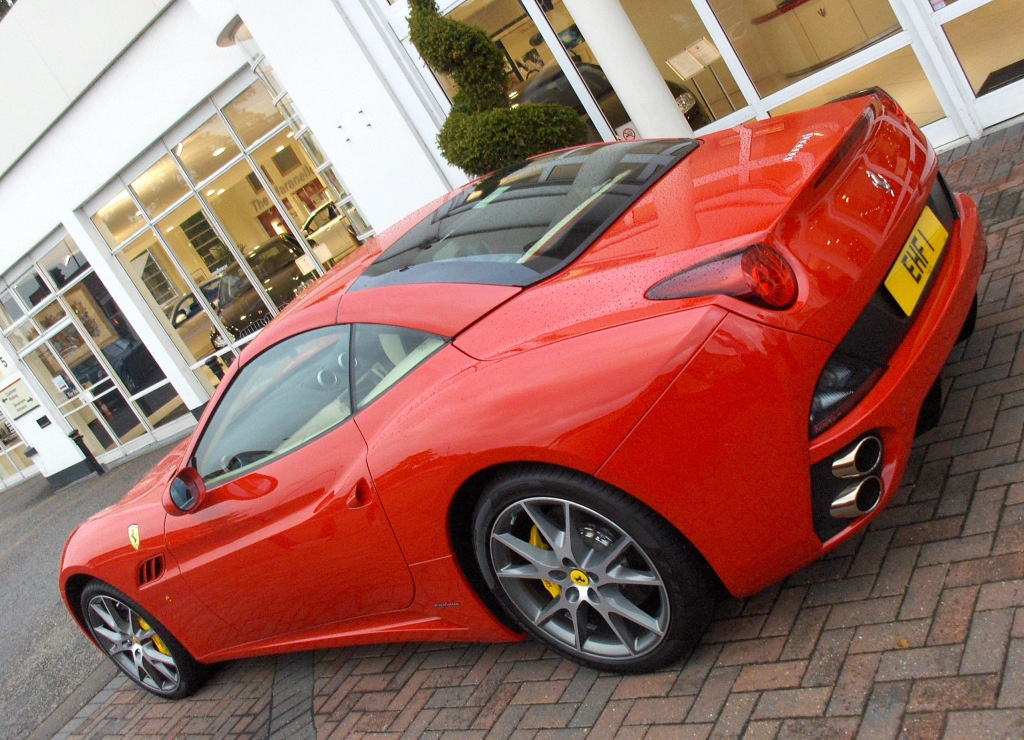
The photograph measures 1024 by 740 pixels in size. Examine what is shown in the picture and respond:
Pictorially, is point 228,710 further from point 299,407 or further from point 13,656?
point 13,656

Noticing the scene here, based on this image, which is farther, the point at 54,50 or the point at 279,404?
the point at 54,50

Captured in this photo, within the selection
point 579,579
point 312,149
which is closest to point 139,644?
point 579,579

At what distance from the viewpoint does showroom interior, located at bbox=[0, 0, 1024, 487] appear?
761cm

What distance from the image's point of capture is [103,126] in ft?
42.2

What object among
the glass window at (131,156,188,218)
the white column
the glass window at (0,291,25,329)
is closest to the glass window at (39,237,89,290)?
the glass window at (0,291,25,329)

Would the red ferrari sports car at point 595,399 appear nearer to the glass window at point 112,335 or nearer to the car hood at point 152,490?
the car hood at point 152,490

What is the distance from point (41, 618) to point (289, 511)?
17.2 ft

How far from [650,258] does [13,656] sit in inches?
246

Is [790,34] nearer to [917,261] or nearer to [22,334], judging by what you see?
[917,261]

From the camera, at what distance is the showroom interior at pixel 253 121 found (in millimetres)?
7609

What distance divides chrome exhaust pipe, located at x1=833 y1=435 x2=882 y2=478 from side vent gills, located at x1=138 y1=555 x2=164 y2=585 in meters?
2.95

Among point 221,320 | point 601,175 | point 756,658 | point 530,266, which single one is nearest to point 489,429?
point 530,266

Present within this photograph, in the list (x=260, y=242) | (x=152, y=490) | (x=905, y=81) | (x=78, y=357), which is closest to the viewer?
(x=152, y=490)

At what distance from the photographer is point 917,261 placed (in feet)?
9.69
